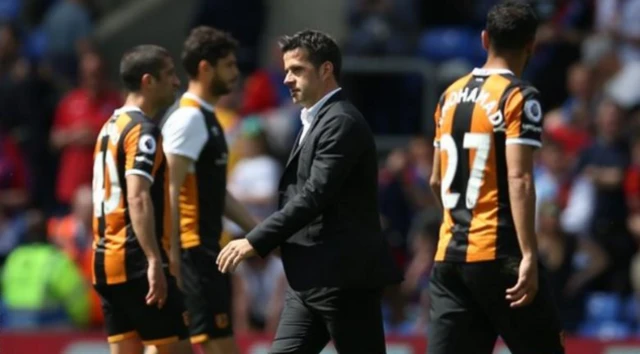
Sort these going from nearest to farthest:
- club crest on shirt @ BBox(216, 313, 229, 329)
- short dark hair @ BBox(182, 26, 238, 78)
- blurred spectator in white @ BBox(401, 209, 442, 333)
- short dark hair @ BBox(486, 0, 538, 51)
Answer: short dark hair @ BBox(486, 0, 538, 51)
club crest on shirt @ BBox(216, 313, 229, 329)
short dark hair @ BBox(182, 26, 238, 78)
blurred spectator in white @ BBox(401, 209, 442, 333)

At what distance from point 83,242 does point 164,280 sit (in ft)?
19.8

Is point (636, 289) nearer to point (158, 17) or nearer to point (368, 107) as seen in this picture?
point (368, 107)

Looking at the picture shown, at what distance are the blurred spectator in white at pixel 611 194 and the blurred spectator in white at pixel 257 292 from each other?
2759 mm

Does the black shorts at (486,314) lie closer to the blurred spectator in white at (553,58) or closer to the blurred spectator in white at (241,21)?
the blurred spectator in white at (553,58)

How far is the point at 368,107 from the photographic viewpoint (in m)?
15.9

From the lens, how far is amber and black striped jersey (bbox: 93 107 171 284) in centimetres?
869

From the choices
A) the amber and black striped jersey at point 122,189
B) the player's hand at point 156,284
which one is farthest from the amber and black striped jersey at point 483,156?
the amber and black striped jersey at point 122,189

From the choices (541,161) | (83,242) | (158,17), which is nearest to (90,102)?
(83,242)

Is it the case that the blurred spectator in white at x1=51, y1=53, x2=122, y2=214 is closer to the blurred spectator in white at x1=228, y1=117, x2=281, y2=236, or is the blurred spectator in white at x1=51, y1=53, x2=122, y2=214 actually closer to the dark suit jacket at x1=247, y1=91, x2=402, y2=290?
the blurred spectator in white at x1=228, y1=117, x2=281, y2=236

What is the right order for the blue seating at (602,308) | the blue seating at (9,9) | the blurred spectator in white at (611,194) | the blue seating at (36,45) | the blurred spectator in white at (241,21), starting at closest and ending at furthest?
the blue seating at (602,308) → the blurred spectator in white at (611,194) → the blurred spectator in white at (241,21) → the blue seating at (36,45) → the blue seating at (9,9)

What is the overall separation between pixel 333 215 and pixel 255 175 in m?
6.50

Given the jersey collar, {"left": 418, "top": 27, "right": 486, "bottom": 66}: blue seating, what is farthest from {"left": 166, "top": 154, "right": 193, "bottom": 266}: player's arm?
{"left": 418, "top": 27, "right": 486, "bottom": 66}: blue seating

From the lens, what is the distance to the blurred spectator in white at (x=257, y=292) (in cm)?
1391

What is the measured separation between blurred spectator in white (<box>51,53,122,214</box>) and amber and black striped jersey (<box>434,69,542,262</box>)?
7725 mm
